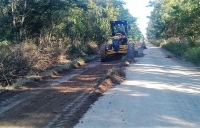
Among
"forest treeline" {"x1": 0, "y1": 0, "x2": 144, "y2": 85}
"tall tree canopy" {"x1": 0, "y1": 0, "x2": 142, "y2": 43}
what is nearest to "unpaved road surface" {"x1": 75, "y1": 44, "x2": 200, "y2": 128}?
"forest treeline" {"x1": 0, "y1": 0, "x2": 144, "y2": 85}

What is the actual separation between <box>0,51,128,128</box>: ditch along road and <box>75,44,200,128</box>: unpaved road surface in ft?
1.26

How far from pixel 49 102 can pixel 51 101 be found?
14cm

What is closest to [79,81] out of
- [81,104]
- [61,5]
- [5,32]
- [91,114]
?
[81,104]

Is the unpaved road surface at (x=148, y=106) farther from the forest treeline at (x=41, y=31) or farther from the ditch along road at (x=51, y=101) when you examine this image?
the forest treeline at (x=41, y=31)

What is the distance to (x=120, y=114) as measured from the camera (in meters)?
8.10

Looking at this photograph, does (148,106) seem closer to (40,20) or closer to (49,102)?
(49,102)

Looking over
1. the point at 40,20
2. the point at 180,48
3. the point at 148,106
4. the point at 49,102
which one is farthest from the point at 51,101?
the point at 180,48

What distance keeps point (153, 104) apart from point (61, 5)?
15863mm

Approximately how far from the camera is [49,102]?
964 centimetres

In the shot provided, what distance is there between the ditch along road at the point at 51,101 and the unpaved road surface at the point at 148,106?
1.26 feet

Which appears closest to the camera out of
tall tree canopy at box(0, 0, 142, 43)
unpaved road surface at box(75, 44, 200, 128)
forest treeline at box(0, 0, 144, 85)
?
unpaved road surface at box(75, 44, 200, 128)

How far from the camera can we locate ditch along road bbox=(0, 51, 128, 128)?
7.62 metres

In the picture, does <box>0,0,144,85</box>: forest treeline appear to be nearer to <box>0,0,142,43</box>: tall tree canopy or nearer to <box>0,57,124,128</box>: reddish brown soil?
<box>0,0,142,43</box>: tall tree canopy

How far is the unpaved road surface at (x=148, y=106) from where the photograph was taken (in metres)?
7.32
